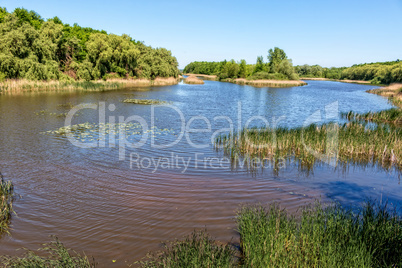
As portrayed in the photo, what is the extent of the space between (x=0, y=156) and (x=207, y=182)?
Answer: 7.66 m

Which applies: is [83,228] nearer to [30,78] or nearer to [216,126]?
[216,126]

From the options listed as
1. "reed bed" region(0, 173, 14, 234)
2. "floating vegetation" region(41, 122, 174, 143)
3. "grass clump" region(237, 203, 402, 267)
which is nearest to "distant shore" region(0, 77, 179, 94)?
"floating vegetation" region(41, 122, 174, 143)

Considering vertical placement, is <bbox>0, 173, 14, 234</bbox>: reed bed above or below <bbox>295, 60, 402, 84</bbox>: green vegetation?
below

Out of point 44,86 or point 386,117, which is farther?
point 44,86

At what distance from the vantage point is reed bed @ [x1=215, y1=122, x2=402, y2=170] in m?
11.2

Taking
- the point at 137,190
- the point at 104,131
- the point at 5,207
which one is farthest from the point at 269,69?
the point at 5,207

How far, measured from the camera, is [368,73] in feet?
371

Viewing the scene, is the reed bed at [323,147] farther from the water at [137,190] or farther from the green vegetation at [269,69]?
the green vegetation at [269,69]

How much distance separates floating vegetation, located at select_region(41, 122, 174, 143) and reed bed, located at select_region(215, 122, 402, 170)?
16.3 feet

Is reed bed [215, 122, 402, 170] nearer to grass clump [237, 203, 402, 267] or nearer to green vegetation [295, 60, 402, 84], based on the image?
grass clump [237, 203, 402, 267]

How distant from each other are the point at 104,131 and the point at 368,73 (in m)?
122

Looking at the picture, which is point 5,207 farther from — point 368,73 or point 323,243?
point 368,73

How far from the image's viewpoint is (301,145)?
12.0 metres

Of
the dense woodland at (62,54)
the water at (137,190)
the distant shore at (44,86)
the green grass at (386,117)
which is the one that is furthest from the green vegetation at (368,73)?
the water at (137,190)
